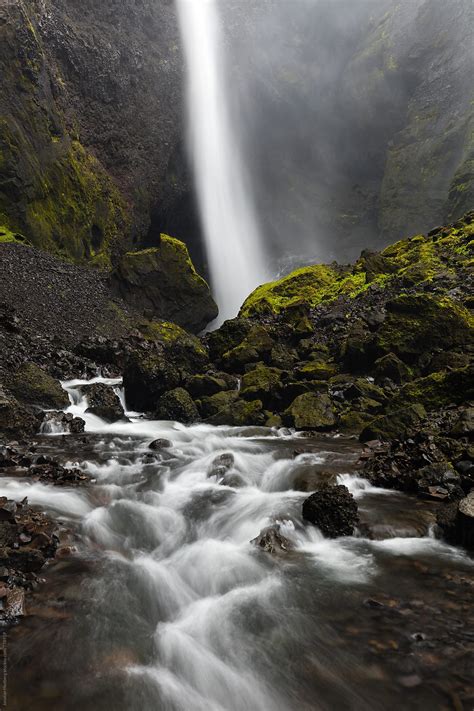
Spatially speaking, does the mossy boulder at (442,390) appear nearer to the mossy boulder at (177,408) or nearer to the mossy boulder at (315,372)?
the mossy boulder at (315,372)

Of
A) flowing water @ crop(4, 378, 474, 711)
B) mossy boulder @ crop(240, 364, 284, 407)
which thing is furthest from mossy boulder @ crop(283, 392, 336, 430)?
flowing water @ crop(4, 378, 474, 711)

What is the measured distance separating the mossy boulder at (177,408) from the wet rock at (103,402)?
4.16ft

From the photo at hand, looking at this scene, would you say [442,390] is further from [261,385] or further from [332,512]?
[332,512]

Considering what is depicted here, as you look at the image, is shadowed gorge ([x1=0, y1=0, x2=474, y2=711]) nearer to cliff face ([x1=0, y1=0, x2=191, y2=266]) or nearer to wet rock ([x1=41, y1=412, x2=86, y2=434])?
wet rock ([x1=41, y1=412, x2=86, y2=434])

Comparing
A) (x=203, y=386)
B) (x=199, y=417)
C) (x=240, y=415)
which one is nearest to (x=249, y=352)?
(x=203, y=386)

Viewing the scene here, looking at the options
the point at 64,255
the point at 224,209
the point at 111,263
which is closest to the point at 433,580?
the point at 64,255

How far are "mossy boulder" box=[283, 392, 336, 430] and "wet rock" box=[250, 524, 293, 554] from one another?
22.0 feet

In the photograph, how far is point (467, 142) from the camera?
1603 inches

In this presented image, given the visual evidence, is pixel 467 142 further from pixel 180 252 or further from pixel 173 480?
pixel 173 480

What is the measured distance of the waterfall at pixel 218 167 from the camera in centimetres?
4897

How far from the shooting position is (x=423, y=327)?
15008 millimetres

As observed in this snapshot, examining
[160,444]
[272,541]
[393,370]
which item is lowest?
[272,541]

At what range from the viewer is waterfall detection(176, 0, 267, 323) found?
4897 centimetres

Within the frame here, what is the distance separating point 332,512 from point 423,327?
1074 cm
